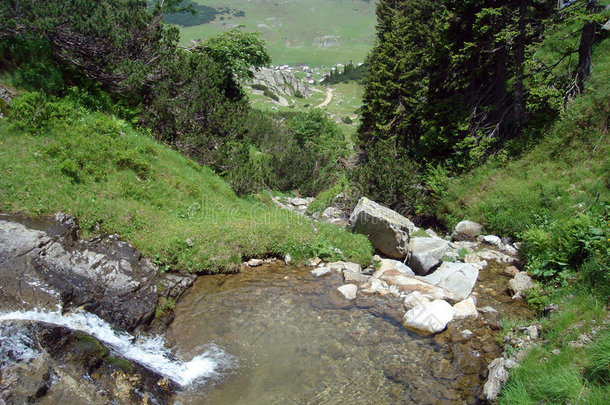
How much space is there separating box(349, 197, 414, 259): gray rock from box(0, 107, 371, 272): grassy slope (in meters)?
0.50

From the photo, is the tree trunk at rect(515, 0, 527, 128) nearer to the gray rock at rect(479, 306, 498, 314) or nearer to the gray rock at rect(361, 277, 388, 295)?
the gray rock at rect(479, 306, 498, 314)

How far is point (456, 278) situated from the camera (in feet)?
36.0

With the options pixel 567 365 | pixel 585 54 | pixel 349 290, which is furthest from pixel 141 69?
pixel 585 54

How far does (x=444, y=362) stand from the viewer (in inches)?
309

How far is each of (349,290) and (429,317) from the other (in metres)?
2.42

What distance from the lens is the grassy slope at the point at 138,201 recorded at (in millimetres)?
10555

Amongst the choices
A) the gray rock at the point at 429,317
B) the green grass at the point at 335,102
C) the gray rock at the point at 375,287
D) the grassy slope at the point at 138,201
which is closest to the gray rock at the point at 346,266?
the grassy slope at the point at 138,201

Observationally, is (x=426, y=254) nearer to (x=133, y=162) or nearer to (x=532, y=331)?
(x=532, y=331)

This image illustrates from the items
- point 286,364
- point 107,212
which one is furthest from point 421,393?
point 107,212

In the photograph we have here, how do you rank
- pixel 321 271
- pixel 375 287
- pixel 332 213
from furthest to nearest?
1. pixel 332 213
2. pixel 321 271
3. pixel 375 287

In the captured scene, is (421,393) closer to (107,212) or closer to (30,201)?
(107,212)

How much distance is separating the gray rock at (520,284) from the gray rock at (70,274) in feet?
32.8

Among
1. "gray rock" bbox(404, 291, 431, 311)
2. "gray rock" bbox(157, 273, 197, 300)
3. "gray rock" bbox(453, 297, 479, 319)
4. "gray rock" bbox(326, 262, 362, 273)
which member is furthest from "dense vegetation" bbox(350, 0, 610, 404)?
"gray rock" bbox(157, 273, 197, 300)

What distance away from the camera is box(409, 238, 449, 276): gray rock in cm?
1211
